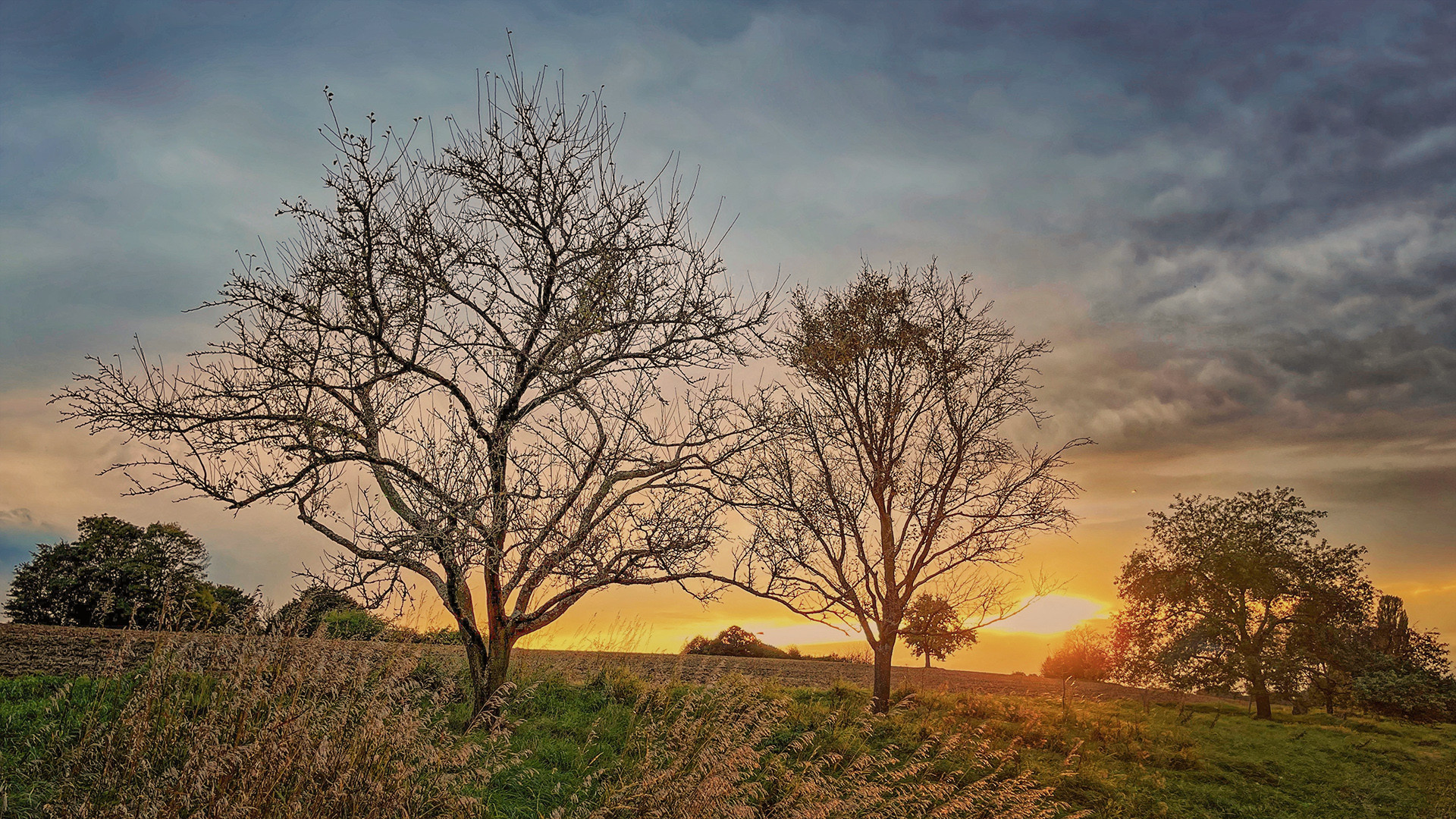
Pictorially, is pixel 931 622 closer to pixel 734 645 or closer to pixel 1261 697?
pixel 734 645

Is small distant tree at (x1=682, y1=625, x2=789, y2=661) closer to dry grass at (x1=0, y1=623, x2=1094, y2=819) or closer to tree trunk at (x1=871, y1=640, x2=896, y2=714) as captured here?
tree trunk at (x1=871, y1=640, x2=896, y2=714)

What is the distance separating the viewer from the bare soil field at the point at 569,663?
10.4m

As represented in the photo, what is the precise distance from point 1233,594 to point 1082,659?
596cm

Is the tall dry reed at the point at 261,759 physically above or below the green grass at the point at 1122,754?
above

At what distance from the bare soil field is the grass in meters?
0.54

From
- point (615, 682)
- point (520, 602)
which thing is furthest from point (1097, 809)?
point (520, 602)

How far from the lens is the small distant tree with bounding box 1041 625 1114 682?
22.2 metres

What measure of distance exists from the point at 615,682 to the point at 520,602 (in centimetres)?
313

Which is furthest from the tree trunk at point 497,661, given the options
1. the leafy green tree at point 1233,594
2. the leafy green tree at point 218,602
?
the leafy green tree at point 1233,594

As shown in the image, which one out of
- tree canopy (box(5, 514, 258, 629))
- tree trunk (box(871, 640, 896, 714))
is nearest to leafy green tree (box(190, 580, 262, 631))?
tree canopy (box(5, 514, 258, 629))

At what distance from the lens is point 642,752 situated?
26.9ft

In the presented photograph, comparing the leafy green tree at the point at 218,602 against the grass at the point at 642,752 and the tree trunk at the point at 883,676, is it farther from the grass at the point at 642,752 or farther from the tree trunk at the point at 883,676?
the tree trunk at the point at 883,676

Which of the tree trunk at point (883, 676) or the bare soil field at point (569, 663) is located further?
the tree trunk at point (883, 676)

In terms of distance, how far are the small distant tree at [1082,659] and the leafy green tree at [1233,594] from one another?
3.95 ft
